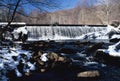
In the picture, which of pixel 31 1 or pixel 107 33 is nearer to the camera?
pixel 31 1

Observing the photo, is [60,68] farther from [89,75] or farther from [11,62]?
[11,62]

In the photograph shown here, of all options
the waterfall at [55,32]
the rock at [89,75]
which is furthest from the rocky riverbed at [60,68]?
the waterfall at [55,32]

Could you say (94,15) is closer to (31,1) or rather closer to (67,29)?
(67,29)

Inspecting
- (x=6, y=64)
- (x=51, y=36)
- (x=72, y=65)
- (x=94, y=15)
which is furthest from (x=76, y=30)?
(x=94, y=15)

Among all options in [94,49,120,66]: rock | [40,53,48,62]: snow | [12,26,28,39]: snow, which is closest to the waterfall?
[12,26,28,39]: snow

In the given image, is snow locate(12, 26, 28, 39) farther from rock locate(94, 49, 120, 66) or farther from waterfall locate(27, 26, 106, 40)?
rock locate(94, 49, 120, 66)

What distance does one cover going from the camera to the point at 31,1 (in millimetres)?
12008

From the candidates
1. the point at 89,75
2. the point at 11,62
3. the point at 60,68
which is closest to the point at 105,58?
the point at 60,68

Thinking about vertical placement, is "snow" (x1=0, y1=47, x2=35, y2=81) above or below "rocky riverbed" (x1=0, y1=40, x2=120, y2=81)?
above

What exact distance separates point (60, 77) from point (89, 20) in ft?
178

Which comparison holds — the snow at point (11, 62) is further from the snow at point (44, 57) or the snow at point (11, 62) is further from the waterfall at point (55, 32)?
the waterfall at point (55, 32)

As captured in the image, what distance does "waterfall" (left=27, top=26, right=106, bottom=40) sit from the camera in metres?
30.7

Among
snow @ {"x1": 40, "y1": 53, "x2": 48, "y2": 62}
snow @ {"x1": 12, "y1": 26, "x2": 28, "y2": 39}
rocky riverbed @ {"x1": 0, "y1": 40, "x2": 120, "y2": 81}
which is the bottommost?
rocky riverbed @ {"x1": 0, "y1": 40, "x2": 120, "y2": 81}

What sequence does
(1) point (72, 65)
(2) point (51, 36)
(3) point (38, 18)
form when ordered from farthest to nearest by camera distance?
(2) point (51, 36) < (1) point (72, 65) < (3) point (38, 18)
